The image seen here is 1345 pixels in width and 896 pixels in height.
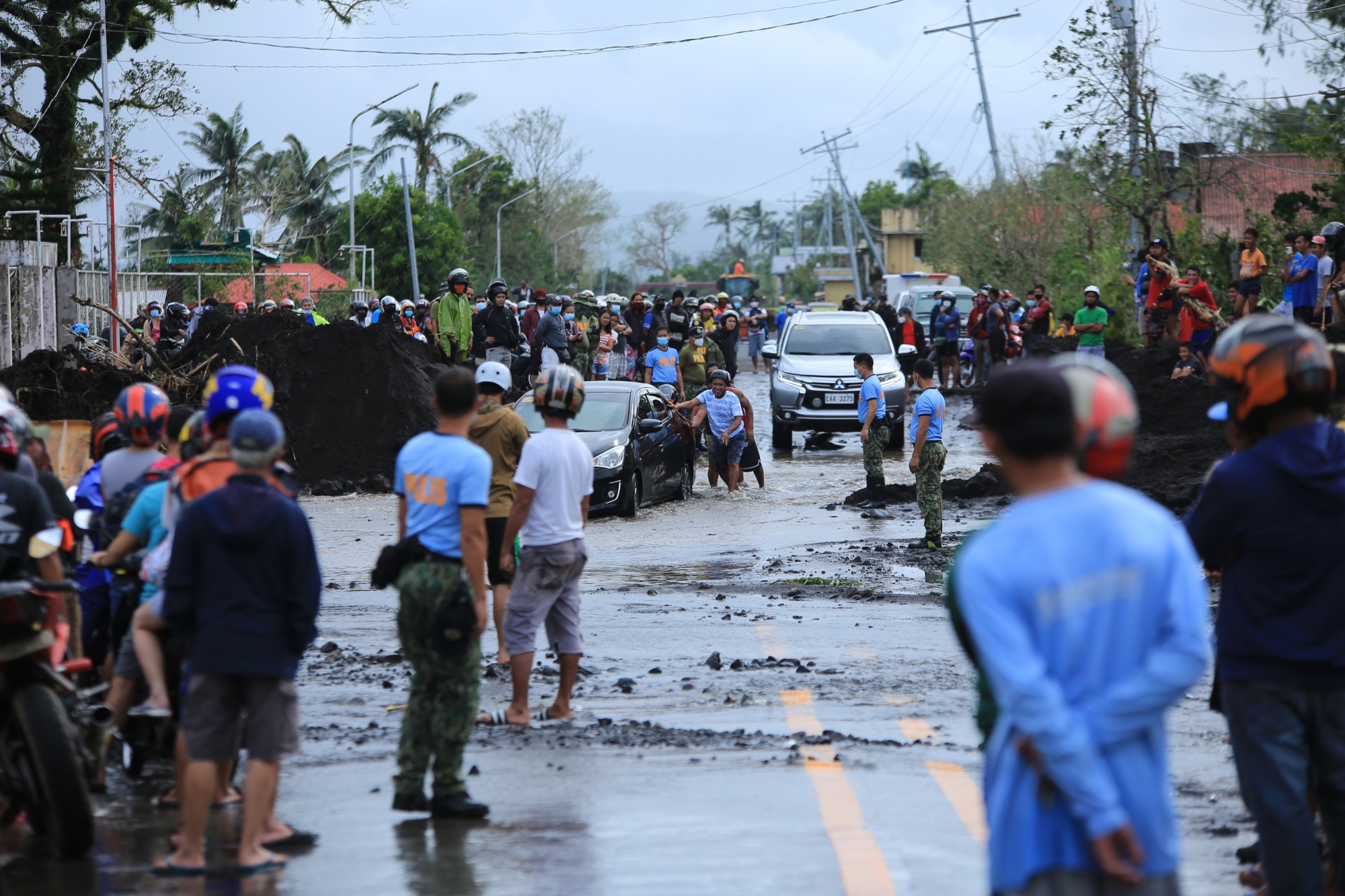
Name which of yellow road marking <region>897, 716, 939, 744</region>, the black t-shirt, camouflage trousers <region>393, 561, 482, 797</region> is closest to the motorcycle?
the black t-shirt

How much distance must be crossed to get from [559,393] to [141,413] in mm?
2042

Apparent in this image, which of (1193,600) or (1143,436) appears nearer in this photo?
(1193,600)

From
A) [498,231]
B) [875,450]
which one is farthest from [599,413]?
[498,231]

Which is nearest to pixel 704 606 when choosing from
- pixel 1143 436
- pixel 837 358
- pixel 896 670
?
pixel 896 670

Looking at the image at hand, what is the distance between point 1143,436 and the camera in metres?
21.5

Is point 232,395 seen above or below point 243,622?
above

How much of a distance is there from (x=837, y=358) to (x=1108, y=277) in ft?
41.3

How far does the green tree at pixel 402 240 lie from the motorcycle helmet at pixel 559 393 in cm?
5648

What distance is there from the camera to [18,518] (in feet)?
18.9

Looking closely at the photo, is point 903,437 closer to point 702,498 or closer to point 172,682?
point 702,498

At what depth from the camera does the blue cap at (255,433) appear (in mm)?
5207

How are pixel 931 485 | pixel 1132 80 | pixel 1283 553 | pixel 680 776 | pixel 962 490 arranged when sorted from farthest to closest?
1. pixel 1132 80
2. pixel 962 490
3. pixel 931 485
4. pixel 680 776
5. pixel 1283 553

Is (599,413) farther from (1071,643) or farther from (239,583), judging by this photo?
(1071,643)

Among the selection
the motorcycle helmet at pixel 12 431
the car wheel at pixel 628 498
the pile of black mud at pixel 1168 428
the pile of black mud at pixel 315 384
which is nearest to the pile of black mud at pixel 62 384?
the pile of black mud at pixel 315 384
